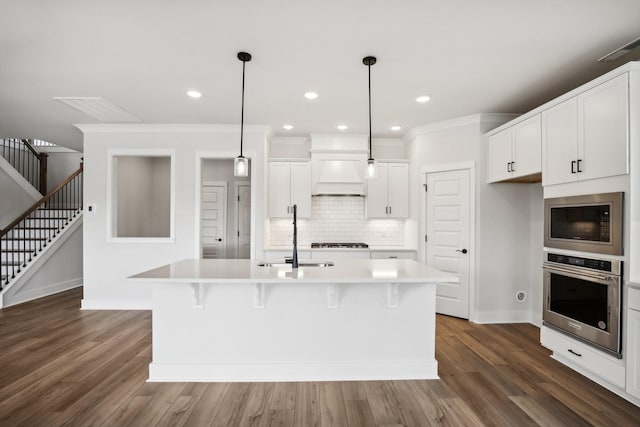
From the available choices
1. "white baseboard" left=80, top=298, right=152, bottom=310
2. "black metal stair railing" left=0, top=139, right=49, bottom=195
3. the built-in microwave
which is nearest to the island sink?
the built-in microwave

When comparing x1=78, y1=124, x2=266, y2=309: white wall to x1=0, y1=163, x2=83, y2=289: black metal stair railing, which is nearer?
x1=78, y1=124, x2=266, y2=309: white wall

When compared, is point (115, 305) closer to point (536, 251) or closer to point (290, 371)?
point (290, 371)

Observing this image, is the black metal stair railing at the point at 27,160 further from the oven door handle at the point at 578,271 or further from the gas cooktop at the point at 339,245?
the oven door handle at the point at 578,271

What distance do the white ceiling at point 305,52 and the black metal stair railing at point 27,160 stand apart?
3.60 metres

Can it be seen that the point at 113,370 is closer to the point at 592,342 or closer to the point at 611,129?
the point at 592,342

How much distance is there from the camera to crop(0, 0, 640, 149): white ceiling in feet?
6.91

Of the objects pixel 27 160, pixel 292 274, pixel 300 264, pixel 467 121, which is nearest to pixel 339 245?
pixel 300 264

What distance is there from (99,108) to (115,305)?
2.68 meters

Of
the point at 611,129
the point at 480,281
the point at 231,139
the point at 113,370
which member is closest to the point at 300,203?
the point at 231,139

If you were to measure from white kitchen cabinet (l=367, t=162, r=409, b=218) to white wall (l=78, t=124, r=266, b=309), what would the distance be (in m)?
1.85

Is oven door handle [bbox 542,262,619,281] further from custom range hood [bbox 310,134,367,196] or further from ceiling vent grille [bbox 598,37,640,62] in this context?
custom range hood [bbox 310,134,367,196]

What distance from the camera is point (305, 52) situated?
2617 mm

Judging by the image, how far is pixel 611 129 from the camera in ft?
7.76

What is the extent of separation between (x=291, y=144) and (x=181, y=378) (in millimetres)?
3714
